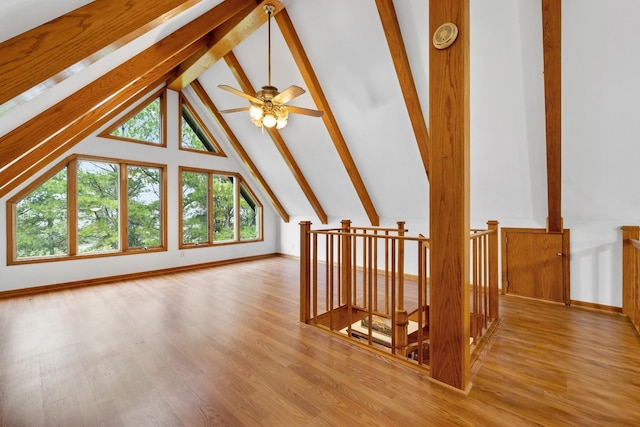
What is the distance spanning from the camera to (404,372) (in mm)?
2119

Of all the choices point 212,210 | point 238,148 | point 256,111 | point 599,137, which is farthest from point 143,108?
point 599,137

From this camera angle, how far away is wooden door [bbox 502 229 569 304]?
3717mm

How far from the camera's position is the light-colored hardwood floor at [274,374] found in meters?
1.69

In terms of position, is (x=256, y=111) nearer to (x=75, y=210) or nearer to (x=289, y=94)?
(x=289, y=94)

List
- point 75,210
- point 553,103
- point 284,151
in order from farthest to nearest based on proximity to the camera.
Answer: point 284,151 < point 75,210 < point 553,103

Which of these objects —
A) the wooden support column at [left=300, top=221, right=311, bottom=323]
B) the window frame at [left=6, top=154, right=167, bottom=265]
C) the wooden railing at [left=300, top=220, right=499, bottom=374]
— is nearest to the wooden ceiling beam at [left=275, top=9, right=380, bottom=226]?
the wooden railing at [left=300, top=220, right=499, bottom=374]

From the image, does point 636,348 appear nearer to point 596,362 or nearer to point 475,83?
point 596,362

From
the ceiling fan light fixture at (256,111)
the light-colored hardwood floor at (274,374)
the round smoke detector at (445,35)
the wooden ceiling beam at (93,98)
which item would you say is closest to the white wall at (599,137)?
the light-colored hardwood floor at (274,374)

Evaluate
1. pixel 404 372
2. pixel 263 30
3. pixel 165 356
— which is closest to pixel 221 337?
pixel 165 356

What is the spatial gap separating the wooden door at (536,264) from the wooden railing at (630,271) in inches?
20.4

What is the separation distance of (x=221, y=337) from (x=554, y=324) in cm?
352

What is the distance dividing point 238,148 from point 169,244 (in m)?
2.49

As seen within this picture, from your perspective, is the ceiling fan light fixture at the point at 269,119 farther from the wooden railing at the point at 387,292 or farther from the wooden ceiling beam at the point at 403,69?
the wooden ceiling beam at the point at 403,69

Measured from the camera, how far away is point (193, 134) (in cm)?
623
